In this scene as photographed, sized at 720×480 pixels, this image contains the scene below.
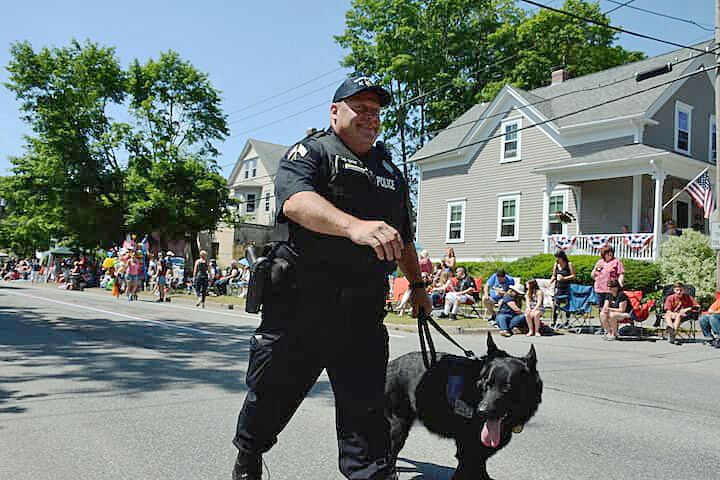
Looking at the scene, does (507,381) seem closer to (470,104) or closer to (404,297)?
(404,297)

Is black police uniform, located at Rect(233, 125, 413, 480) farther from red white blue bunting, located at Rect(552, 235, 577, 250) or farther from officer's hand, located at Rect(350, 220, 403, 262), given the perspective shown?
red white blue bunting, located at Rect(552, 235, 577, 250)

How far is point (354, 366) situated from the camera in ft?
8.53

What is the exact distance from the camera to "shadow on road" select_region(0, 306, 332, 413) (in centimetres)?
609

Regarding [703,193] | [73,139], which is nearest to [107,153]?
[73,139]

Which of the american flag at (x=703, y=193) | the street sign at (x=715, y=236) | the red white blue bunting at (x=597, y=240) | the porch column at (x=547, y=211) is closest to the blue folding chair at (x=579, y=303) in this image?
the street sign at (x=715, y=236)

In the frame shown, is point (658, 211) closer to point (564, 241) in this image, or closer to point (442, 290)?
point (564, 241)

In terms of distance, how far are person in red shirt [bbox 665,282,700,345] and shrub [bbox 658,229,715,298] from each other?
469 centimetres

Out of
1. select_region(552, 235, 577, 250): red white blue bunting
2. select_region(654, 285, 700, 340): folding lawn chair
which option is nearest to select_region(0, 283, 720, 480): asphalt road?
select_region(654, 285, 700, 340): folding lawn chair

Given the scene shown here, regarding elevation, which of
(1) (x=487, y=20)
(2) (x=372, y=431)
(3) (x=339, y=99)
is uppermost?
(1) (x=487, y=20)

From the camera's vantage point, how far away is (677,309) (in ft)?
40.0

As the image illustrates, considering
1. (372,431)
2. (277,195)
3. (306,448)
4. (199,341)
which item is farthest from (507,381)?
(199,341)

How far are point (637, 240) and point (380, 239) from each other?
2059 centimetres

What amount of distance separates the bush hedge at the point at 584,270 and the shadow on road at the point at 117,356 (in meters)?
11.8

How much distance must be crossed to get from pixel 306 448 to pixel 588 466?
1.82 meters
